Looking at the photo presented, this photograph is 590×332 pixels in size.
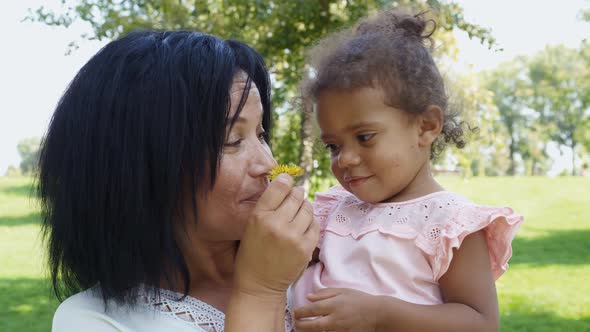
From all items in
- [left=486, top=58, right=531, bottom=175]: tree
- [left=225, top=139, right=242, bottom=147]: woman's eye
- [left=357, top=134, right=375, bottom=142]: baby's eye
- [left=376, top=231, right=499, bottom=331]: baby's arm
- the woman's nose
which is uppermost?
[left=225, top=139, right=242, bottom=147]: woman's eye

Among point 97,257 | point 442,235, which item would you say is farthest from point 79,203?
point 442,235

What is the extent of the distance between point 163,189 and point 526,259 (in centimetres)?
1177

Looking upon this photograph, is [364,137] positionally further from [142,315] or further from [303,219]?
[142,315]

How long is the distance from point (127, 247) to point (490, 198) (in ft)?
61.7

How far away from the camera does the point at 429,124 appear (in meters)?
2.01

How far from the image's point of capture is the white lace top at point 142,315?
1582 mm

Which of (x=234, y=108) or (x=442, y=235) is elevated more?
(x=234, y=108)

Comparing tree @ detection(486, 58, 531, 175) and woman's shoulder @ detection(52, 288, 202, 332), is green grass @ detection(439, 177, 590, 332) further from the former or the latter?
tree @ detection(486, 58, 531, 175)

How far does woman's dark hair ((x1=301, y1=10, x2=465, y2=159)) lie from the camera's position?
76.9 inches

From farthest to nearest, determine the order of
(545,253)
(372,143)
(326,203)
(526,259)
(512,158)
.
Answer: (512,158) → (545,253) → (526,259) → (326,203) → (372,143)

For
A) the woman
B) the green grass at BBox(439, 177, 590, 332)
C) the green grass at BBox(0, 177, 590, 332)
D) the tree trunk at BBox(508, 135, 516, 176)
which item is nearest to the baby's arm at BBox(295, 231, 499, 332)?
the woman

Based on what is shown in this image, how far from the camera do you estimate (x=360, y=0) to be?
592 cm

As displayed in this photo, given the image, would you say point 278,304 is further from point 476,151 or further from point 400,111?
point 476,151

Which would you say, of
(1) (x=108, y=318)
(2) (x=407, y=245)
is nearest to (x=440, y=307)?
(2) (x=407, y=245)
